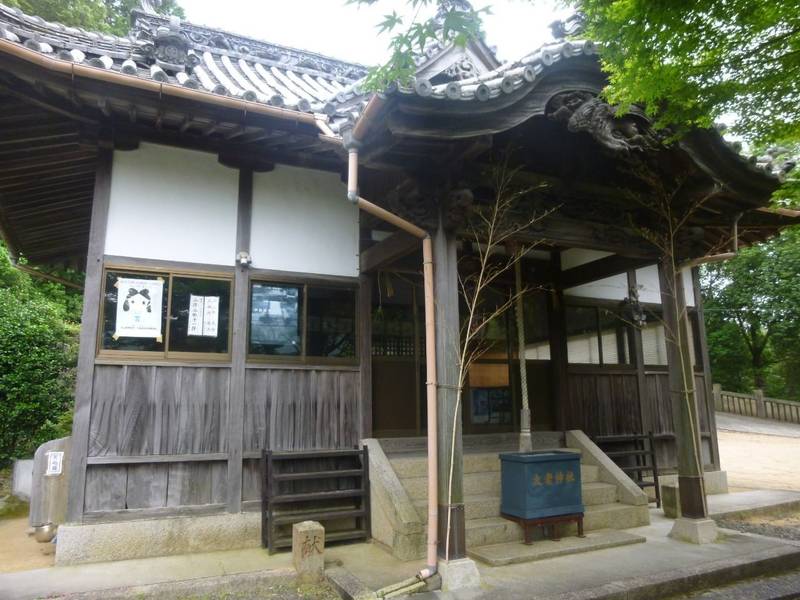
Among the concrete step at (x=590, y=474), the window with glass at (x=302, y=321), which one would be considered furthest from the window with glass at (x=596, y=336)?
the window with glass at (x=302, y=321)

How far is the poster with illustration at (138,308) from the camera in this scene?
5766mm

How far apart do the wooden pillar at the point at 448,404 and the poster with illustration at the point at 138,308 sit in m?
3.16

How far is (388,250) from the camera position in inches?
244

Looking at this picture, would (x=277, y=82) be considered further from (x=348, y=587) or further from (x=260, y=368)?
(x=348, y=587)

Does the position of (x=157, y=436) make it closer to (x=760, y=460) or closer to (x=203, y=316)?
(x=203, y=316)

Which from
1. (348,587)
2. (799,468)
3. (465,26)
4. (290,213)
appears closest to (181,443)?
(348,587)

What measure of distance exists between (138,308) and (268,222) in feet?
5.86

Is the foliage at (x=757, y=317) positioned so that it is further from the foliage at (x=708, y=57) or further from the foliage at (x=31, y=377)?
the foliage at (x=31, y=377)

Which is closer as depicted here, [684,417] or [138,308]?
[138,308]

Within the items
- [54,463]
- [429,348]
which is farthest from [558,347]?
[54,463]

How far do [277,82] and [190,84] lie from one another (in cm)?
342

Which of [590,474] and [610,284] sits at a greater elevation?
[610,284]

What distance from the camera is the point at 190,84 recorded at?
5176mm

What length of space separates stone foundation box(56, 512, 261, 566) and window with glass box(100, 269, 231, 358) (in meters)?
1.75
